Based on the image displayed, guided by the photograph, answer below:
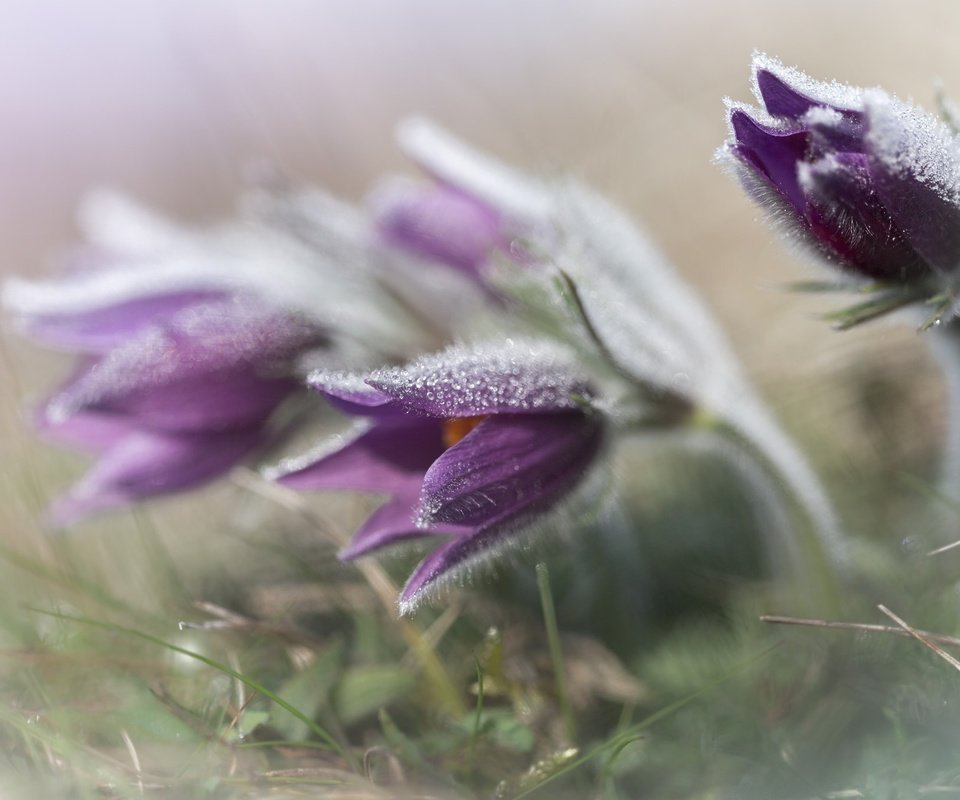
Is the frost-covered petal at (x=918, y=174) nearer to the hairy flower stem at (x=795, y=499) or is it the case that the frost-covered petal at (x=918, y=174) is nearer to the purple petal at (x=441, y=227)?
the hairy flower stem at (x=795, y=499)

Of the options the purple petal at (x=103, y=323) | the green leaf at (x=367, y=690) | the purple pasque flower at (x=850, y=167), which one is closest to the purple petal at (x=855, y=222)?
the purple pasque flower at (x=850, y=167)

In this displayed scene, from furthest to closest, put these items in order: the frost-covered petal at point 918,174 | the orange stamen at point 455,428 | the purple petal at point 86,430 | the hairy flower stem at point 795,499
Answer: the purple petal at point 86,430, the hairy flower stem at point 795,499, the orange stamen at point 455,428, the frost-covered petal at point 918,174

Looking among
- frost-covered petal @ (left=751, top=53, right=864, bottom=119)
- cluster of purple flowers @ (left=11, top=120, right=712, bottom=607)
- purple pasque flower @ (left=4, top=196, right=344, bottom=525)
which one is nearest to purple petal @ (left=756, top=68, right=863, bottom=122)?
frost-covered petal @ (left=751, top=53, right=864, bottom=119)

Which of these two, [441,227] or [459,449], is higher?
[441,227]

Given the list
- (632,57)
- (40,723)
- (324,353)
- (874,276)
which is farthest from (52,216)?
(874,276)

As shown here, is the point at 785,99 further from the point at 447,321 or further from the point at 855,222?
the point at 447,321

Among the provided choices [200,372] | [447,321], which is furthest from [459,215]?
[200,372]

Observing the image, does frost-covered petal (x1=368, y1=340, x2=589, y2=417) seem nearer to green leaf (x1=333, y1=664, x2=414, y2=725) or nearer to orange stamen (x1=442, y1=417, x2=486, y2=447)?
orange stamen (x1=442, y1=417, x2=486, y2=447)

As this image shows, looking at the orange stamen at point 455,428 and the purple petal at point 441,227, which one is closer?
the orange stamen at point 455,428
